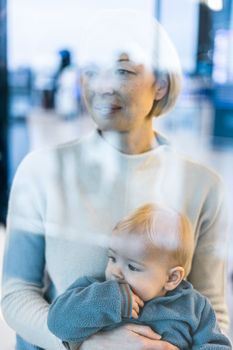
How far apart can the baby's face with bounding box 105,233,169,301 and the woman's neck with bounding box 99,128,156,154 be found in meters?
0.12

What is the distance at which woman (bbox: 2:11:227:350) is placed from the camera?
608mm

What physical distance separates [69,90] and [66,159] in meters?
0.14

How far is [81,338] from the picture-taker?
0.60m

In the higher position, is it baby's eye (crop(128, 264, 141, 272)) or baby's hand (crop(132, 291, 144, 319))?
baby's eye (crop(128, 264, 141, 272))

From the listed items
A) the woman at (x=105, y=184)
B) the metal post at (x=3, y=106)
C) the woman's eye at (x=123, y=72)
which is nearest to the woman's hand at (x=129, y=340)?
the woman at (x=105, y=184)

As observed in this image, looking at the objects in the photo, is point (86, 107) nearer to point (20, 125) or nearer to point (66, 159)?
point (66, 159)

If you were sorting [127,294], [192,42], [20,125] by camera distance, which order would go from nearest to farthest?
1. [127,294]
2. [192,42]
3. [20,125]

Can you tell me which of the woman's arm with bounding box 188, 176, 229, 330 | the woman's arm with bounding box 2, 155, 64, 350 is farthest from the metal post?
the woman's arm with bounding box 188, 176, 229, 330

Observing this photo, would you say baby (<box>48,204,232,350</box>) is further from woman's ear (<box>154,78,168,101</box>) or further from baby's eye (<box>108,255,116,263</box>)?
woman's ear (<box>154,78,168,101</box>)

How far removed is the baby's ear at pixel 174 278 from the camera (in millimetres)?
597

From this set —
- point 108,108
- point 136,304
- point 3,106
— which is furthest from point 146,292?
point 3,106

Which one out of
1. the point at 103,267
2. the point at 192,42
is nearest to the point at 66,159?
the point at 103,267

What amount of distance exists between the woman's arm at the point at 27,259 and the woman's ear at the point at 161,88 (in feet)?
0.64

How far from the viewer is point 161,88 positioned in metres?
0.63
